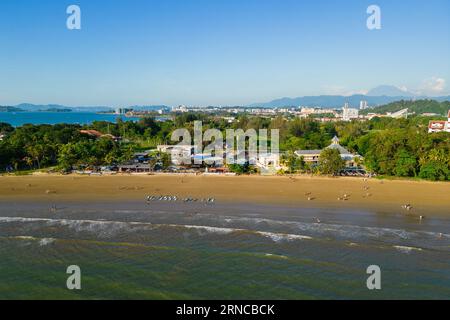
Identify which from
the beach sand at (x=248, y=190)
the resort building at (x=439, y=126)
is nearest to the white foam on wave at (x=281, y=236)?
the beach sand at (x=248, y=190)

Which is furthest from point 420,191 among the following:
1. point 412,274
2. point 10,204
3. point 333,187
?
point 10,204

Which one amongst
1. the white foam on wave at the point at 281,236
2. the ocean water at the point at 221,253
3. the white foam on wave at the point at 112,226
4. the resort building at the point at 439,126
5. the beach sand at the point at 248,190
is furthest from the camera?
the resort building at the point at 439,126

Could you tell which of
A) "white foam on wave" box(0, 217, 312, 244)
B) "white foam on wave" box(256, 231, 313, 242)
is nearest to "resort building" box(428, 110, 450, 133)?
"white foam on wave" box(256, 231, 313, 242)

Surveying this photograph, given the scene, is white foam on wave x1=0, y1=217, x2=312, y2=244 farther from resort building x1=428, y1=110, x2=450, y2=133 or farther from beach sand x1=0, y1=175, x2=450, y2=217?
resort building x1=428, y1=110, x2=450, y2=133

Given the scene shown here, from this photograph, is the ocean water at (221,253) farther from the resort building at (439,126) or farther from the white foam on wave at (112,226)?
the resort building at (439,126)

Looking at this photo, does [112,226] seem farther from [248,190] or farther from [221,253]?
[248,190]
